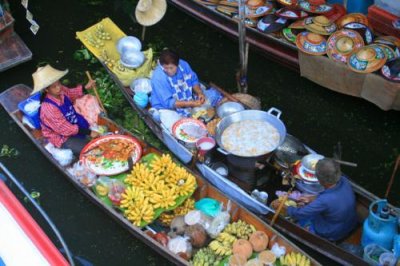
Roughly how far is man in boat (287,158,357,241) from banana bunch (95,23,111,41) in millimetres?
4019

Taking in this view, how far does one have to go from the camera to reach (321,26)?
7461 mm

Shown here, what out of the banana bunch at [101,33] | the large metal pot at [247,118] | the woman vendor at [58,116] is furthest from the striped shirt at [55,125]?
the large metal pot at [247,118]

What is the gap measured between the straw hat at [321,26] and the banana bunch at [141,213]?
362 centimetres

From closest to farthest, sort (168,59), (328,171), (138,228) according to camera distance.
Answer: (328,171) → (138,228) → (168,59)

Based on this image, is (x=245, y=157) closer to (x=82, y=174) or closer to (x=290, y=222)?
(x=290, y=222)

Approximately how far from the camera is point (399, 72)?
675 centimetres

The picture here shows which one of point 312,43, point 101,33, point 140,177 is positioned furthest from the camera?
point 101,33

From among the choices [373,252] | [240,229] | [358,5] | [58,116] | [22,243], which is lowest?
[240,229]

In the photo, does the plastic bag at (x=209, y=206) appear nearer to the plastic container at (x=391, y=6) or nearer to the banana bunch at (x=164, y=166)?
the banana bunch at (x=164, y=166)

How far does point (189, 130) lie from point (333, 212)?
6.85 ft

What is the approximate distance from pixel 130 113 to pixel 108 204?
2.17 m

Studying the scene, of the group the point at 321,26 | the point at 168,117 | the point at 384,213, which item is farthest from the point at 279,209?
the point at 321,26

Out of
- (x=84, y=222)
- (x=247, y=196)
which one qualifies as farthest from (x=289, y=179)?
(x=84, y=222)

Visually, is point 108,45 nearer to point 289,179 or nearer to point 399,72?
point 289,179
